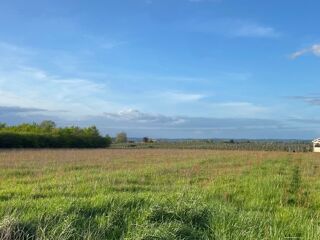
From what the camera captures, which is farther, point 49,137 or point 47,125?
point 47,125

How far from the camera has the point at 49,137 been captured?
3280 inches

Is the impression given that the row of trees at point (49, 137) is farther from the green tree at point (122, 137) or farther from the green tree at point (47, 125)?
the green tree at point (122, 137)

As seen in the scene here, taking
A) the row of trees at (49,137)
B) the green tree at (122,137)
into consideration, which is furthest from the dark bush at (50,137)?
the green tree at (122,137)

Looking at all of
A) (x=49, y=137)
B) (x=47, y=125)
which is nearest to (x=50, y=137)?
(x=49, y=137)

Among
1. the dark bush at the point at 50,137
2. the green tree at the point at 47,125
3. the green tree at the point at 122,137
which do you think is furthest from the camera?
the green tree at the point at 122,137

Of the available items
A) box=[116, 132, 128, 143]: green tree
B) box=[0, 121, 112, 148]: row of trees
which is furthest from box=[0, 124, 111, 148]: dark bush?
box=[116, 132, 128, 143]: green tree

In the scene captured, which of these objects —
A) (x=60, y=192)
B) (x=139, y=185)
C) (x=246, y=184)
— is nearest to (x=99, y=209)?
(x=60, y=192)

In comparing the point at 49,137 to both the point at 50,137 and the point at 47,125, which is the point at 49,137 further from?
the point at 47,125

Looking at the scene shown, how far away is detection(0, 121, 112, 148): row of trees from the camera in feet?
244

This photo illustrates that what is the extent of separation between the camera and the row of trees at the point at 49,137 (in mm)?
74500

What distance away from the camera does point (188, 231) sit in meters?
8.59

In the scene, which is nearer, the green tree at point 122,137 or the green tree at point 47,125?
the green tree at point 47,125

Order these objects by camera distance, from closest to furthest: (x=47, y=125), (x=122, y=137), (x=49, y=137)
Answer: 1. (x=49, y=137)
2. (x=47, y=125)
3. (x=122, y=137)

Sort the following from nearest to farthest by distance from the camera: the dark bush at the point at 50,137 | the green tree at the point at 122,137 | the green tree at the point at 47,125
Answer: the dark bush at the point at 50,137 → the green tree at the point at 47,125 → the green tree at the point at 122,137
